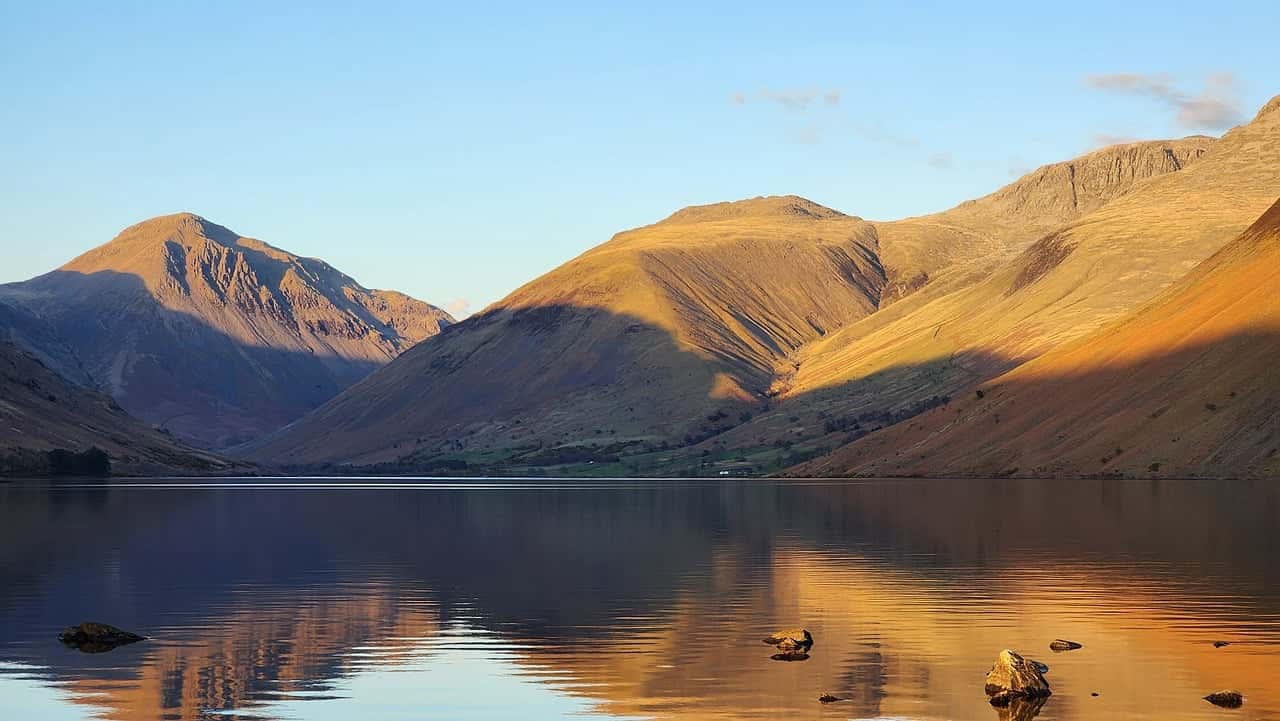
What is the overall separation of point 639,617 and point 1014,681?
2132cm

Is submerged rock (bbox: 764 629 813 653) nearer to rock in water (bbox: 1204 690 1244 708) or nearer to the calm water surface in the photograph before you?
the calm water surface

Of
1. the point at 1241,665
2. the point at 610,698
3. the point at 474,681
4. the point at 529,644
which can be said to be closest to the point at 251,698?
the point at 474,681

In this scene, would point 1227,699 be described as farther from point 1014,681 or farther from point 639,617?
point 639,617

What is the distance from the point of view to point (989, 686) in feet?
137

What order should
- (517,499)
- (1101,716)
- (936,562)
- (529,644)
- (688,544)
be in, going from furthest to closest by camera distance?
(517,499) < (688,544) < (936,562) < (529,644) < (1101,716)

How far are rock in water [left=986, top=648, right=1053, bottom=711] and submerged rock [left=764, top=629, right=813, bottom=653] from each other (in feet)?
27.5

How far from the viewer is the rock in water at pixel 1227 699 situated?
132ft

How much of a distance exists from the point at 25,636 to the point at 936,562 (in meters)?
45.6

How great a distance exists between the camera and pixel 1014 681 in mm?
41250

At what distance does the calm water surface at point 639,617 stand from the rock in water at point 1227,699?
261mm

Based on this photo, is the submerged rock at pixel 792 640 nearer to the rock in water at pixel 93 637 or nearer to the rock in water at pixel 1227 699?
the rock in water at pixel 1227 699

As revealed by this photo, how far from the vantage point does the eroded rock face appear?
135ft

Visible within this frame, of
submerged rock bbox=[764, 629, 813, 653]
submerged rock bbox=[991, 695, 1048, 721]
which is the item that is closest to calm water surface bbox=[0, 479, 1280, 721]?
submerged rock bbox=[991, 695, 1048, 721]

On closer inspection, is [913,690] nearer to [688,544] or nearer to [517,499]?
[688,544]
